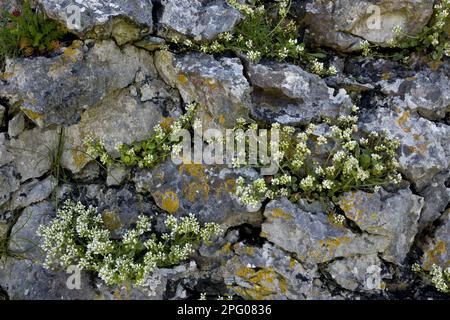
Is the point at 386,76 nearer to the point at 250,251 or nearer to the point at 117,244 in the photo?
the point at 250,251

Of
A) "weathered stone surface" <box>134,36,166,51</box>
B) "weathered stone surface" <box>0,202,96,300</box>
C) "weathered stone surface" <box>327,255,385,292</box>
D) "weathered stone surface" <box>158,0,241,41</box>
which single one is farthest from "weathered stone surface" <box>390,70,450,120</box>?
"weathered stone surface" <box>0,202,96,300</box>

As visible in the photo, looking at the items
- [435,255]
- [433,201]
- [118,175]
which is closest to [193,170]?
[118,175]

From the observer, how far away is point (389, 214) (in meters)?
5.71

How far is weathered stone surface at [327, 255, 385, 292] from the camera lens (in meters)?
5.74

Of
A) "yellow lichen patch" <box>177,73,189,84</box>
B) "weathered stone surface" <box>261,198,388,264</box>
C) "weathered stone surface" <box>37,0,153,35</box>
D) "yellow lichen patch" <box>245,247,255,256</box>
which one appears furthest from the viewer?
"yellow lichen patch" <box>177,73,189,84</box>

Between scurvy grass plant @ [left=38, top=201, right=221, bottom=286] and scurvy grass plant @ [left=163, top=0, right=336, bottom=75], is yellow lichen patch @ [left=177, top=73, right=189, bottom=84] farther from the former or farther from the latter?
scurvy grass plant @ [left=38, top=201, right=221, bottom=286]

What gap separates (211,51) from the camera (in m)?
6.09

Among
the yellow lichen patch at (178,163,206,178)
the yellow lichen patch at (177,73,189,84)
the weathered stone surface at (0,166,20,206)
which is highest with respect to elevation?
the yellow lichen patch at (177,73,189,84)

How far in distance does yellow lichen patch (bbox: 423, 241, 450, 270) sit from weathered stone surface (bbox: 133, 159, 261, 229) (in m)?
2.31

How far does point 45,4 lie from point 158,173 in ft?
8.29

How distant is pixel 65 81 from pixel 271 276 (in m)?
3.60

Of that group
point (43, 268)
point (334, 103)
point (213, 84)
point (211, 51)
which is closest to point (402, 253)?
point (334, 103)

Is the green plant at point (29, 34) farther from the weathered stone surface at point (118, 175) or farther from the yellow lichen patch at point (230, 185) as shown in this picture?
the yellow lichen patch at point (230, 185)

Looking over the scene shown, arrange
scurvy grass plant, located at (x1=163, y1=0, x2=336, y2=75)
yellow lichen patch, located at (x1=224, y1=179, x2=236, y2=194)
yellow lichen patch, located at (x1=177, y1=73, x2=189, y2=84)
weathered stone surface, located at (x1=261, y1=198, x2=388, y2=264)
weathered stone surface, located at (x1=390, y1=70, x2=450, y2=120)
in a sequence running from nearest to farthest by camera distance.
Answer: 1. weathered stone surface, located at (x1=261, y1=198, x2=388, y2=264)
2. yellow lichen patch, located at (x1=224, y1=179, x2=236, y2=194)
3. yellow lichen patch, located at (x1=177, y1=73, x2=189, y2=84)
4. scurvy grass plant, located at (x1=163, y1=0, x2=336, y2=75)
5. weathered stone surface, located at (x1=390, y1=70, x2=450, y2=120)
